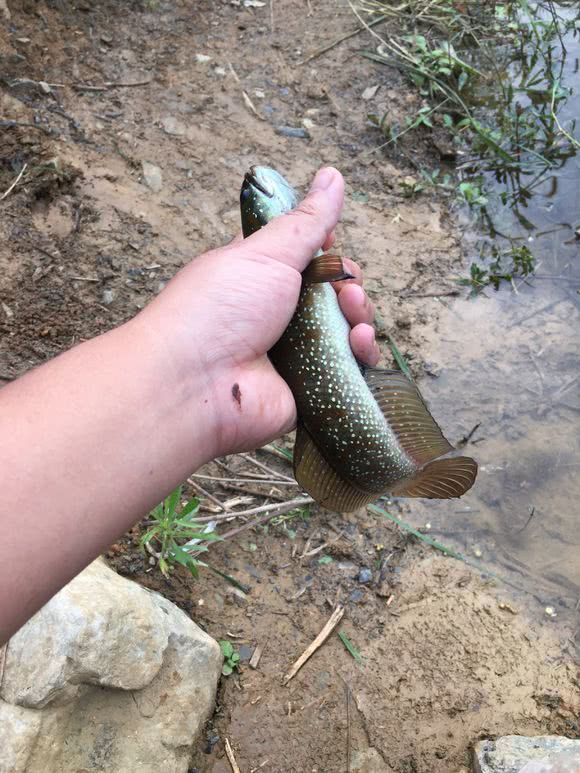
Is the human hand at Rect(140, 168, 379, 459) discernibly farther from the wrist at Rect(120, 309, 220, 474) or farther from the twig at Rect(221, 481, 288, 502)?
the twig at Rect(221, 481, 288, 502)

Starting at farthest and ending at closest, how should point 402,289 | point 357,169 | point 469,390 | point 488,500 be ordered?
point 357,169 → point 402,289 → point 469,390 → point 488,500

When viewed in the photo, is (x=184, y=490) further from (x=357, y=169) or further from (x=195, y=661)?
(x=357, y=169)

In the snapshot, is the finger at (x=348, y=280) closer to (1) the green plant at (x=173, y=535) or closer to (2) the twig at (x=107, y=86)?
(1) the green plant at (x=173, y=535)

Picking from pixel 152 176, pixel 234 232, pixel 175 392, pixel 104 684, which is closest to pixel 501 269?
pixel 234 232

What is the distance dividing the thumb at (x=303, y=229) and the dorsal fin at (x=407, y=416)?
57cm

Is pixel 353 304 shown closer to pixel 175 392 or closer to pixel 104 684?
pixel 175 392

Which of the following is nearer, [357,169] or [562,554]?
[562,554]

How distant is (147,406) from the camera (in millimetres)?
2115

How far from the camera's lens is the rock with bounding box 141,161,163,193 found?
4.66 metres

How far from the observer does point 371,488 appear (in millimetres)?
2641

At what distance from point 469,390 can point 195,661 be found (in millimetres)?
2392

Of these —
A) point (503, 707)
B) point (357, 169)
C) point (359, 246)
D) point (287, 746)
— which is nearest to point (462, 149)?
point (357, 169)

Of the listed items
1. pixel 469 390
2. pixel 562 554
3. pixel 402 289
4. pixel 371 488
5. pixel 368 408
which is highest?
pixel 368 408

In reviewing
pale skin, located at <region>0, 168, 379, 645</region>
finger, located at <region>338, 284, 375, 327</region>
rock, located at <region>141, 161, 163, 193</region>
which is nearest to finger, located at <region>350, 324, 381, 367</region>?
pale skin, located at <region>0, 168, 379, 645</region>
